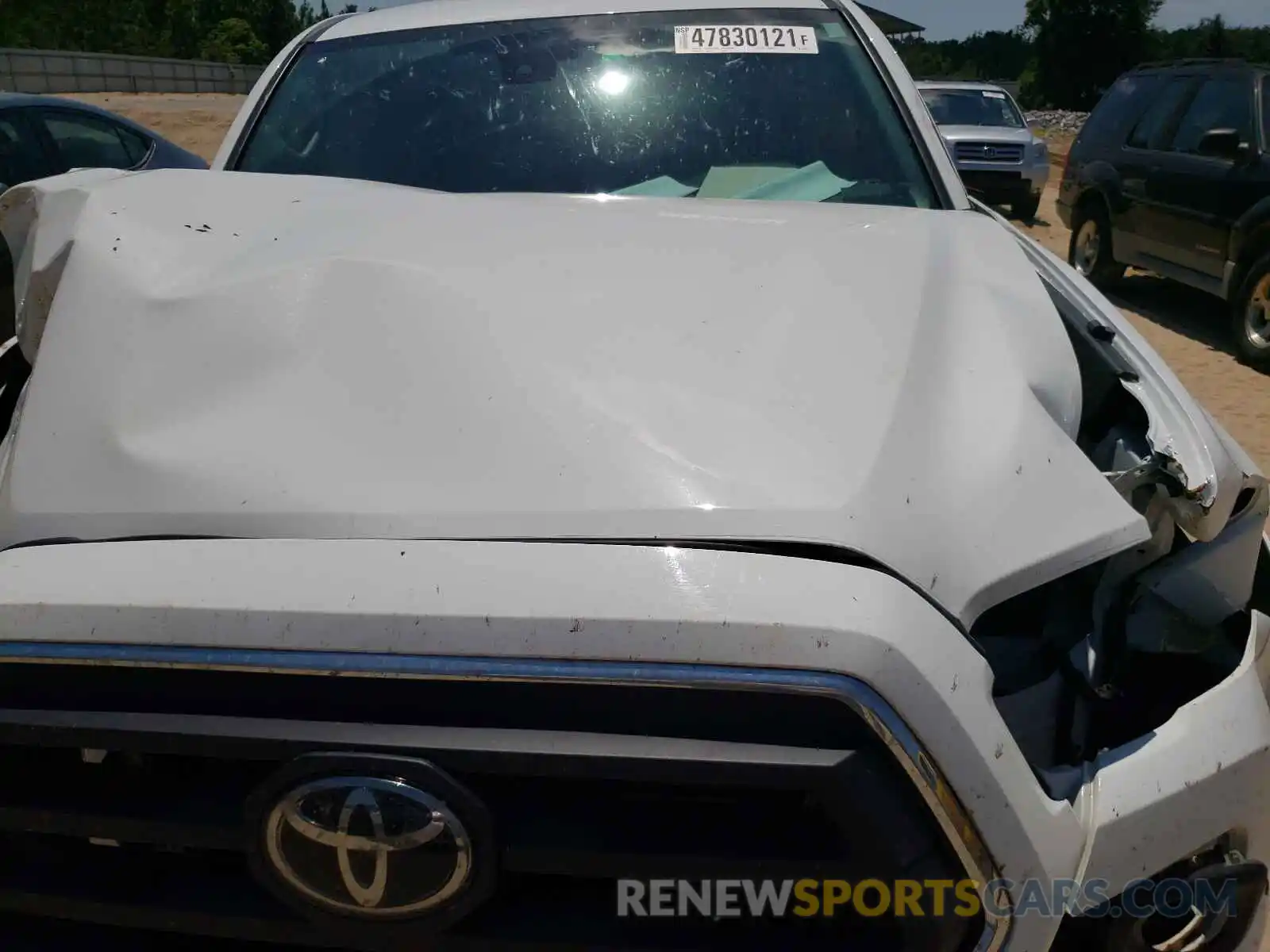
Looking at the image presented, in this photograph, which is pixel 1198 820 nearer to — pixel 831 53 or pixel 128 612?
pixel 128 612

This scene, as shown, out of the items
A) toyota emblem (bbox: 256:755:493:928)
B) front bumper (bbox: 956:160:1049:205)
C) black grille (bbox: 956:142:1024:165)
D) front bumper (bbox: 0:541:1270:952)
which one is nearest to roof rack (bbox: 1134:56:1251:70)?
front bumper (bbox: 956:160:1049:205)

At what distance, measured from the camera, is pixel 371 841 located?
1.25m

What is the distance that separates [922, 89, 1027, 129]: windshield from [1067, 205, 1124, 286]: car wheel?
4146mm

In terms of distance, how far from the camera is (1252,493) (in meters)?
1.78

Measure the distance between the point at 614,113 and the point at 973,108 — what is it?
12.2m

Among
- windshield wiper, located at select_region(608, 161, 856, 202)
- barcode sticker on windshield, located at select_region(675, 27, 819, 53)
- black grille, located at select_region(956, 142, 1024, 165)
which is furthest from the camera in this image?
black grille, located at select_region(956, 142, 1024, 165)

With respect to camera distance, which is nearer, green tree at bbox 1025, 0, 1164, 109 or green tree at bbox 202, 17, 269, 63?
green tree at bbox 1025, 0, 1164, 109

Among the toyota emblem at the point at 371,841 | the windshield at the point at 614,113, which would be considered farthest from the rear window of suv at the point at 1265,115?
the toyota emblem at the point at 371,841

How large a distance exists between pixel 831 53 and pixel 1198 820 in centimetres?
213

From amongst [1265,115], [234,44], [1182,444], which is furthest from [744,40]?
[234,44]

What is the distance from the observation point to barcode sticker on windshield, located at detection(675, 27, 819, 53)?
2.83m

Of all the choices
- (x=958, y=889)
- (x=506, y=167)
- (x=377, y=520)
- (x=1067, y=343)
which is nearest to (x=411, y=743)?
(x=377, y=520)

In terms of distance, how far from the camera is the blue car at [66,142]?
229 inches

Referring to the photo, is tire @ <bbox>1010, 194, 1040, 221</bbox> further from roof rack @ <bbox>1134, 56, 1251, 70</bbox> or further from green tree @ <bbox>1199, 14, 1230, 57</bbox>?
green tree @ <bbox>1199, 14, 1230, 57</bbox>
